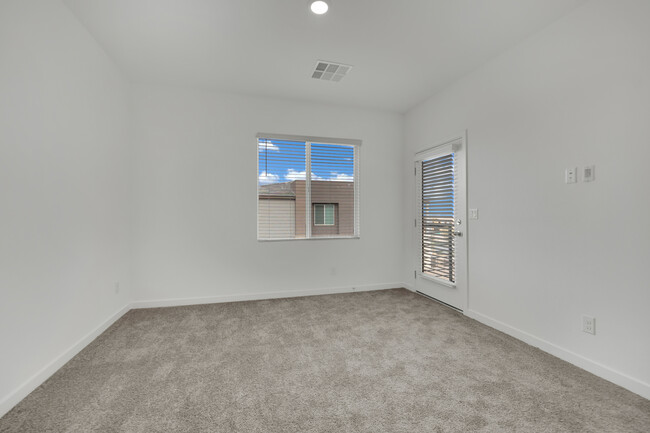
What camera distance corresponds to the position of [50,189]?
7.18 feet

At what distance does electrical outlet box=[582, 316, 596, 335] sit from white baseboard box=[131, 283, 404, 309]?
260 centimetres

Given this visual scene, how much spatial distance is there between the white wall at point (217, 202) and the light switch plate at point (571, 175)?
100 inches

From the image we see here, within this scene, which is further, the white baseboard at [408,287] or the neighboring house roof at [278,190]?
the white baseboard at [408,287]

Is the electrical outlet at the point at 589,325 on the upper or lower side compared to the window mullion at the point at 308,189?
lower

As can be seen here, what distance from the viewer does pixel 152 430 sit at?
1587mm

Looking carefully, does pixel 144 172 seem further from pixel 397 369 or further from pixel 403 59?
pixel 397 369

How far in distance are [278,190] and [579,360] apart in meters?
3.59

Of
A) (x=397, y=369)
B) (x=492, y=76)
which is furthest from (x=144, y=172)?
(x=492, y=76)

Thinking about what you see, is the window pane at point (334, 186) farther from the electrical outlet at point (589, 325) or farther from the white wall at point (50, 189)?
the electrical outlet at point (589, 325)

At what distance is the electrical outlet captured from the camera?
2215 mm

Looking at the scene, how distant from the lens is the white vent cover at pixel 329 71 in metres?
3.27

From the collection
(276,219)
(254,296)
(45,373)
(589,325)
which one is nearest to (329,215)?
(276,219)

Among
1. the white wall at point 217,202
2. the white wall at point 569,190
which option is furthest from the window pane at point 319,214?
the white wall at point 569,190

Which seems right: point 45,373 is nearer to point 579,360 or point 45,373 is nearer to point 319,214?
→ point 319,214
